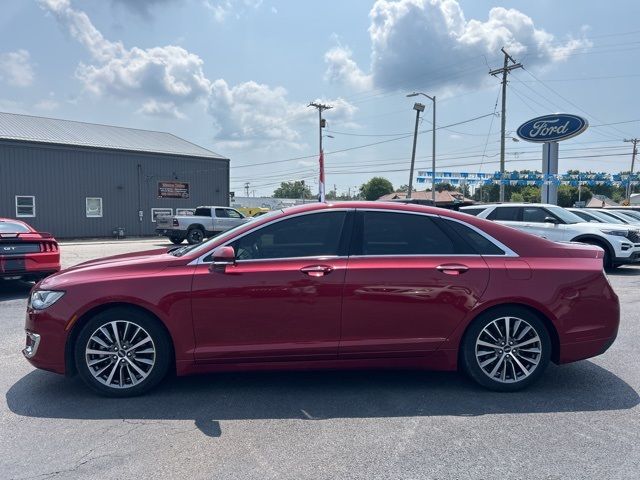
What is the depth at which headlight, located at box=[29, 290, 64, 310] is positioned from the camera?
4.07 meters

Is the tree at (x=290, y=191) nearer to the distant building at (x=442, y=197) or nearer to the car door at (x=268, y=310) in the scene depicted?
the distant building at (x=442, y=197)

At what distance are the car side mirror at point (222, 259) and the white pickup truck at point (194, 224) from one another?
1845 centimetres

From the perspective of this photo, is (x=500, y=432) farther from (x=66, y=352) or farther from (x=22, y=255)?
(x=22, y=255)

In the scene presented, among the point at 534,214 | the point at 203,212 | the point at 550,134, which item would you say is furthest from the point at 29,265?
the point at 550,134

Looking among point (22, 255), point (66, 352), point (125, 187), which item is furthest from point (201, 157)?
point (66, 352)

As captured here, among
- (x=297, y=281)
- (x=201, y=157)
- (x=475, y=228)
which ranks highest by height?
(x=201, y=157)

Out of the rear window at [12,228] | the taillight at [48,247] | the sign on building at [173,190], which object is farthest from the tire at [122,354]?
the sign on building at [173,190]

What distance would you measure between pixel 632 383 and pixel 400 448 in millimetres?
2580

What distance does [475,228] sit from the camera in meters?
4.44

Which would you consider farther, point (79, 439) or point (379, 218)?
point (379, 218)

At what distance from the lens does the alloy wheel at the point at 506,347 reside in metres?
4.23

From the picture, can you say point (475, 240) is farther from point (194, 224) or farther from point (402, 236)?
point (194, 224)

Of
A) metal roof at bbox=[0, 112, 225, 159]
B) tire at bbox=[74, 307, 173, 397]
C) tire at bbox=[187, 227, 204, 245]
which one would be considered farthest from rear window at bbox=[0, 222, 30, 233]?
metal roof at bbox=[0, 112, 225, 159]

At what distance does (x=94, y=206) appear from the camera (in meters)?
31.4
